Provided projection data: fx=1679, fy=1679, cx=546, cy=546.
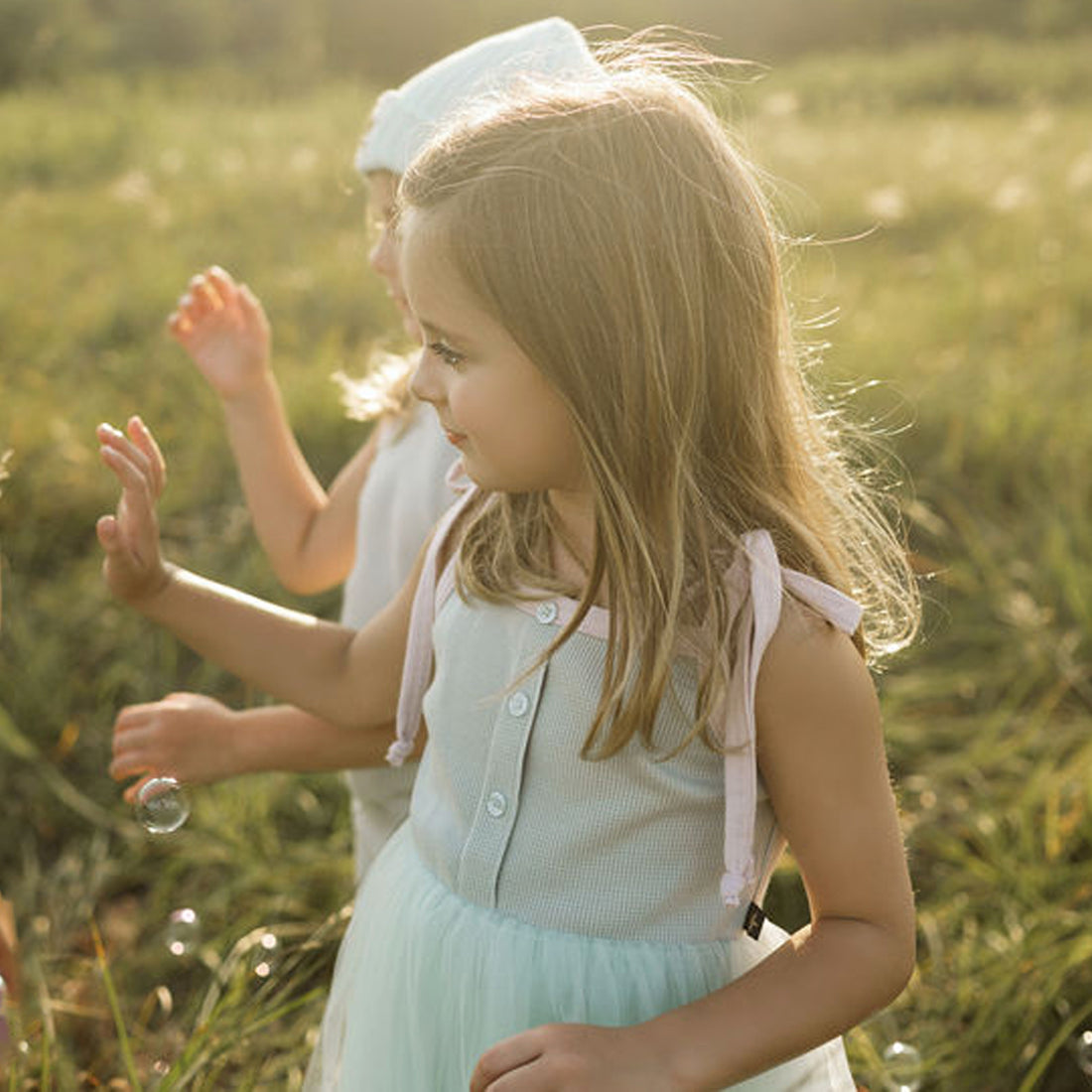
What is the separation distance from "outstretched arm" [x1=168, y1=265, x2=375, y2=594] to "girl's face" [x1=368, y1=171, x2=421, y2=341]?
0.24m

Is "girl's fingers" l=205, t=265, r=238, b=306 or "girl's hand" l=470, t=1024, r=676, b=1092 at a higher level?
"girl's fingers" l=205, t=265, r=238, b=306

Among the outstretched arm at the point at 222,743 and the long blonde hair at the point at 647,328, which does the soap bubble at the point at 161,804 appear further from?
the long blonde hair at the point at 647,328

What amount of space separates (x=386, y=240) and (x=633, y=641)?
2.74 feet

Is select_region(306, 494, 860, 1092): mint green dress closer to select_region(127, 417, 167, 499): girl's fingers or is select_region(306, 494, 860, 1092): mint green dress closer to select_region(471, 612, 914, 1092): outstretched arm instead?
select_region(471, 612, 914, 1092): outstretched arm

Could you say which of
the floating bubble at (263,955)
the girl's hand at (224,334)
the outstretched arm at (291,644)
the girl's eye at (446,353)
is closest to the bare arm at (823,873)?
the girl's eye at (446,353)

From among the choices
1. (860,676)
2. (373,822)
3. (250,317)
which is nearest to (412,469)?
(250,317)

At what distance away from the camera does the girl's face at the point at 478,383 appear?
4.78 ft

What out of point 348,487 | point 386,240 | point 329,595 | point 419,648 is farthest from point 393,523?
point 329,595

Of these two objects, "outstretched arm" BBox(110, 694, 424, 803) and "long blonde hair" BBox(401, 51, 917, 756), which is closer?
"long blonde hair" BBox(401, 51, 917, 756)

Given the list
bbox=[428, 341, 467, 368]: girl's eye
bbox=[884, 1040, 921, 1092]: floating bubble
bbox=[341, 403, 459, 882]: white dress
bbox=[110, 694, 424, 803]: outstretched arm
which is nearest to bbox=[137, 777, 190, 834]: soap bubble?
bbox=[110, 694, 424, 803]: outstretched arm

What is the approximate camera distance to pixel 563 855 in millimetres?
1594

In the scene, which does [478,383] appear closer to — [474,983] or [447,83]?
[474,983]

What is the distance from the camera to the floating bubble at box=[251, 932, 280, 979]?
2.08 meters

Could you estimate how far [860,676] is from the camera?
148cm
